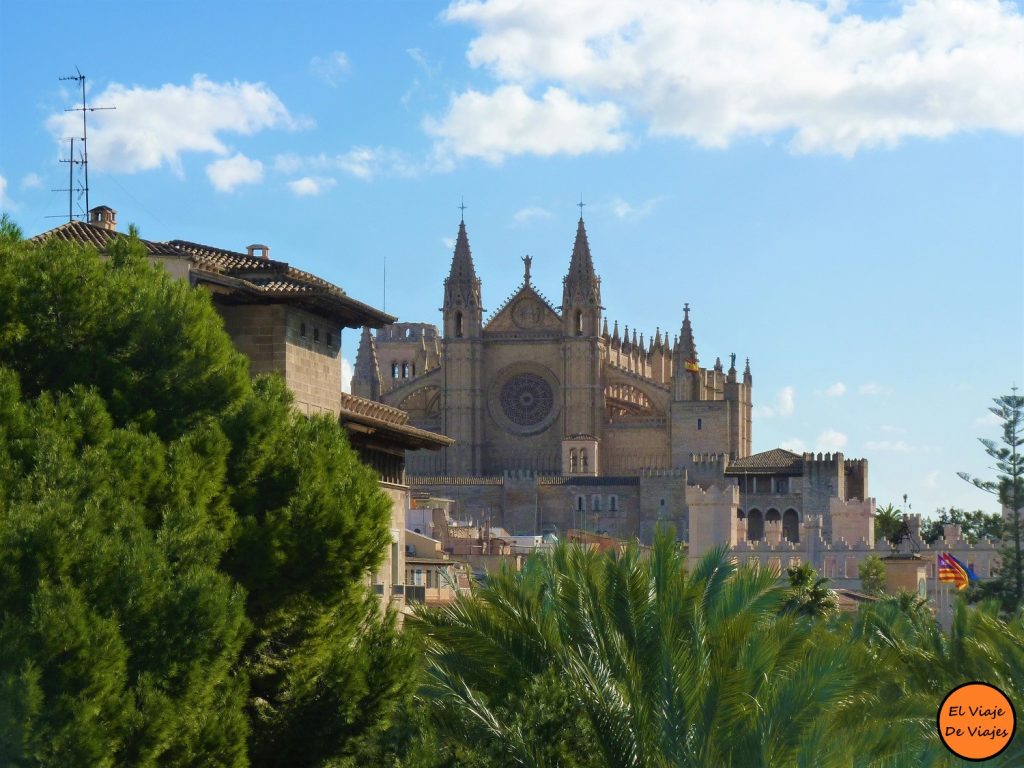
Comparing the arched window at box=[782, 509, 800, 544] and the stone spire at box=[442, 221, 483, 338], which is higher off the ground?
the stone spire at box=[442, 221, 483, 338]

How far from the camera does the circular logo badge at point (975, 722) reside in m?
14.5

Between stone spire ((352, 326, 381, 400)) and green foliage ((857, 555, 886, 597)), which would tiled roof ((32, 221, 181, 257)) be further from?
stone spire ((352, 326, 381, 400))

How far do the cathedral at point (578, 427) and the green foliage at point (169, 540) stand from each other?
66.9 m

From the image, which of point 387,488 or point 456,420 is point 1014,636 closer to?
point 387,488

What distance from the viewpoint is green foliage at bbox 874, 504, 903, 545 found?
321ft

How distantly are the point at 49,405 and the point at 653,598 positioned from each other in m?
5.98

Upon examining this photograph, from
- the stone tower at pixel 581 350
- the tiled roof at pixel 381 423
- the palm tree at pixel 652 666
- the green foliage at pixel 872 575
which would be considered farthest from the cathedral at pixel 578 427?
the palm tree at pixel 652 666

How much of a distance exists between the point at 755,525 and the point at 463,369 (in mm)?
17808

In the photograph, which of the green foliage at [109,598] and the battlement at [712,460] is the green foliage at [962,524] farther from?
the green foliage at [109,598]

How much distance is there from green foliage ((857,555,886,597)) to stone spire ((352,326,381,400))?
123ft

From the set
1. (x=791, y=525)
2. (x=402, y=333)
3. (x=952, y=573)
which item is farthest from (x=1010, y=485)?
(x=402, y=333)

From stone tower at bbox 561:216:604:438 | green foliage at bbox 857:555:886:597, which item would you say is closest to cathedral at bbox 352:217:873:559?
stone tower at bbox 561:216:604:438

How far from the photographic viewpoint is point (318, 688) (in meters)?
20.6

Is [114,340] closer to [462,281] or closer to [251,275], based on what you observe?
[251,275]
